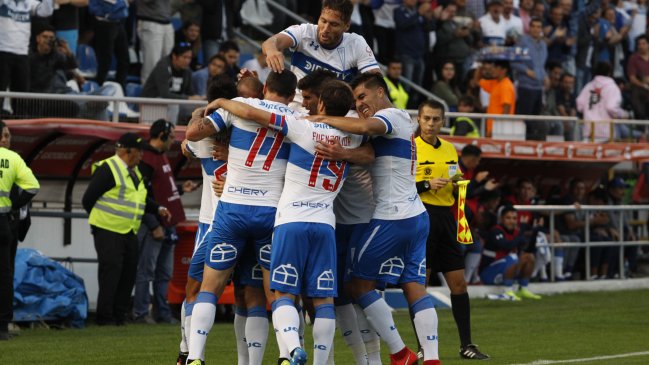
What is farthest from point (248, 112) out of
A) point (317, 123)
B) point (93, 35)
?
point (93, 35)

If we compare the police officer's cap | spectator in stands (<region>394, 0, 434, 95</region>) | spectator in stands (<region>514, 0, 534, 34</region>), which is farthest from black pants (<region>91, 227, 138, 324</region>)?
spectator in stands (<region>514, 0, 534, 34</region>)

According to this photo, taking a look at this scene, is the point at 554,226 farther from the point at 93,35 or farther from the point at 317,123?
the point at 317,123

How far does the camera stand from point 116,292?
1570 cm

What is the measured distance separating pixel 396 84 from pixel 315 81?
11.4 meters

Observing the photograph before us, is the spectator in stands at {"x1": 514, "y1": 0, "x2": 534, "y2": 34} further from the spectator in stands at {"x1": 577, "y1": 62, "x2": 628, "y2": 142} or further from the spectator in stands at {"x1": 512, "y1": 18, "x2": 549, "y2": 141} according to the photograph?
the spectator in stands at {"x1": 577, "y1": 62, "x2": 628, "y2": 142}

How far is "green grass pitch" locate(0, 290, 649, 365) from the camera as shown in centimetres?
1229

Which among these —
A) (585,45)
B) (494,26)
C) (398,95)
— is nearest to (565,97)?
(494,26)

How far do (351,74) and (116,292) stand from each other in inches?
218

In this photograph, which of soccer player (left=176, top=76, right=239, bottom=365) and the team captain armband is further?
soccer player (left=176, top=76, right=239, bottom=365)

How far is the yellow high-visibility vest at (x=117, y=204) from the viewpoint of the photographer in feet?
50.6

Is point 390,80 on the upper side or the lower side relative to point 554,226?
upper

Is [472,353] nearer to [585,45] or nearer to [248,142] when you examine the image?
[248,142]

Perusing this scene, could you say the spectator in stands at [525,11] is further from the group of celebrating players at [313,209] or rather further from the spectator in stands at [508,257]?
the group of celebrating players at [313,209]

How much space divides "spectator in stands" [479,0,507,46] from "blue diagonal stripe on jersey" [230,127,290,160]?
1545cm
